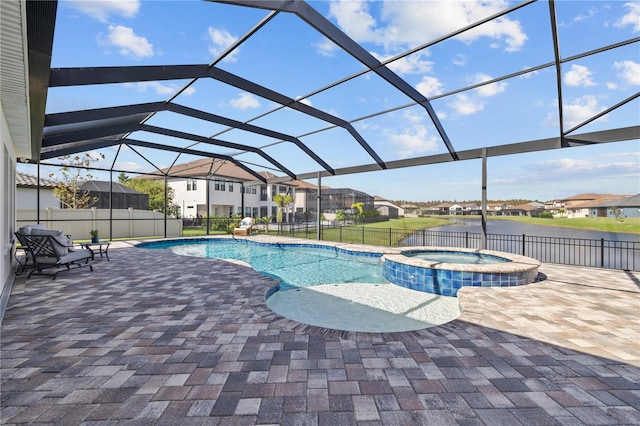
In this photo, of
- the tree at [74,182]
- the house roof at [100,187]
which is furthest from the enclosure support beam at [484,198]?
the house roof at [100,187]

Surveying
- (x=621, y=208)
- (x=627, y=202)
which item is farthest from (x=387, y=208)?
(x=627, y=202)

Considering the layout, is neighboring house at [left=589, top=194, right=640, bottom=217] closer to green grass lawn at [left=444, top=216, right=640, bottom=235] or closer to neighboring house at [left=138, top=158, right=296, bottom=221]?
green grass lawn at [left=444, top=216, right=640, bottom=235]

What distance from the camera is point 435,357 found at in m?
2.76

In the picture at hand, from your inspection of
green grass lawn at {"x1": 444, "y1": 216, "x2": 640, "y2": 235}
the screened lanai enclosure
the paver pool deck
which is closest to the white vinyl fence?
the screened lanai enclosure

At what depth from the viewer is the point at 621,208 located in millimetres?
8883

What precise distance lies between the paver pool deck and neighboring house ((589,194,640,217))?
587 cm

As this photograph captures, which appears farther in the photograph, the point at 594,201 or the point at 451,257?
the point at 594,201

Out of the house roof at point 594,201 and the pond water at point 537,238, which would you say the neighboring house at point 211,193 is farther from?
the house roof at point 594,201

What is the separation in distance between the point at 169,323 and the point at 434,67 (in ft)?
21.8

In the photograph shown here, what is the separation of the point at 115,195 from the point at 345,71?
21048mm

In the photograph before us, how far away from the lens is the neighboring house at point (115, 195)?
1950cm

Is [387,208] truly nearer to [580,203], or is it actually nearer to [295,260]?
[580,203]

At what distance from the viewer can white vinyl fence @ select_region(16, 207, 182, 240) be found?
12.8 m

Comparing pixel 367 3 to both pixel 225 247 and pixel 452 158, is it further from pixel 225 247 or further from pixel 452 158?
pixel 225 247
